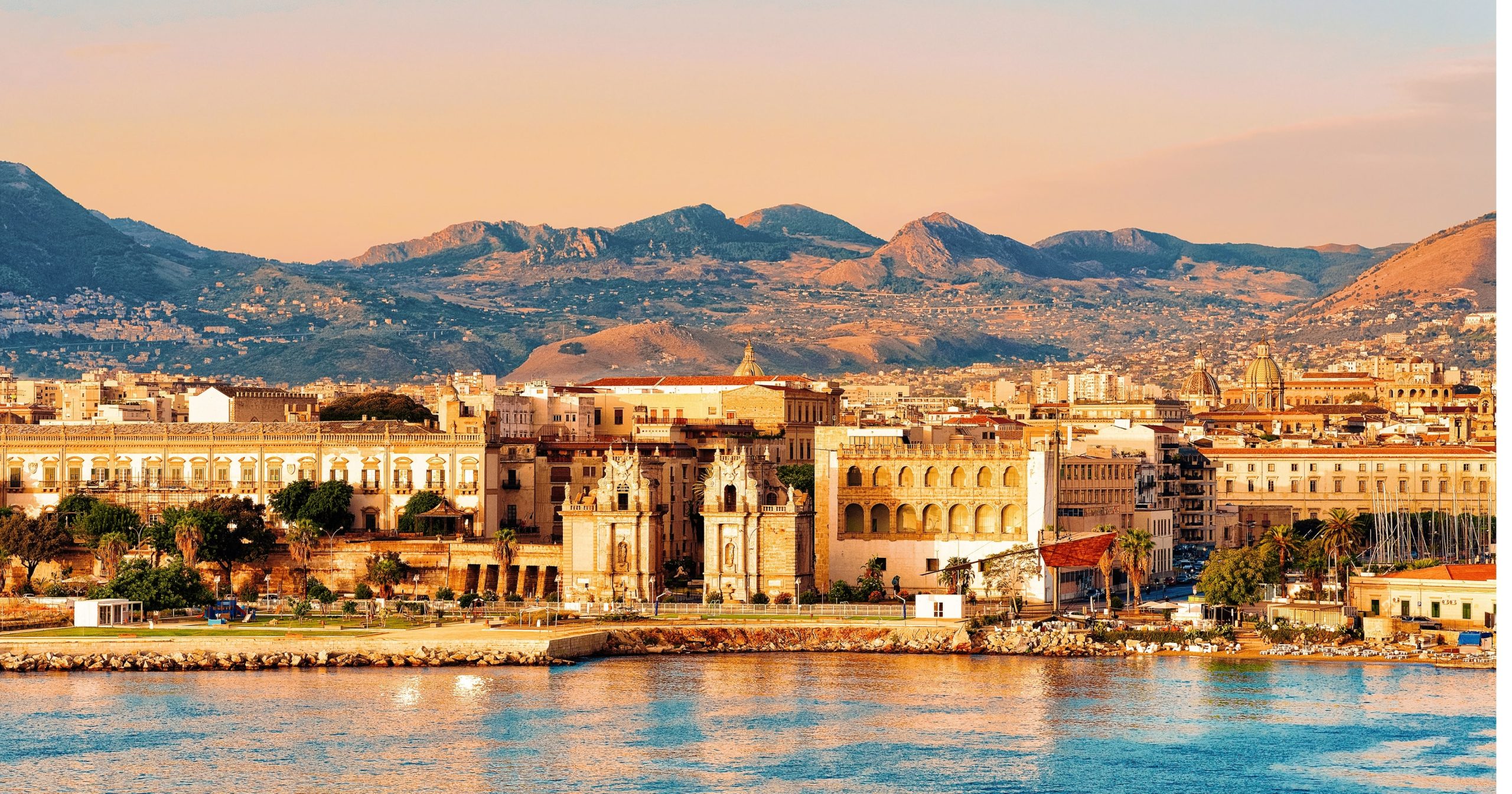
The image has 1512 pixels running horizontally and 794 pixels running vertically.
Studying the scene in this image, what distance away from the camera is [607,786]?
50656mm

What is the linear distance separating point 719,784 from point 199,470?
4508 centimetres

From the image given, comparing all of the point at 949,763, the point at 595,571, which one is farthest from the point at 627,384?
the point at 949,763

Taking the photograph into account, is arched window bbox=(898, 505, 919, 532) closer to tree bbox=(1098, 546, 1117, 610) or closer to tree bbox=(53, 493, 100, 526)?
tree bbox=(1098, 546, 1117, 610)

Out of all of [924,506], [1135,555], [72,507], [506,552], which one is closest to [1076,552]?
[1135,555]

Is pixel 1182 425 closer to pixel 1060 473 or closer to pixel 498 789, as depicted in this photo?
pixel 1060 473

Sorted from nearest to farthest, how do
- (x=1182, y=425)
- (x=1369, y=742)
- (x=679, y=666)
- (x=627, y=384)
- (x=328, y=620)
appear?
1. (x=1369, y=742)
2. (x=679, y=666)
3. (x=328, y=620)
4. (x=627, y=384)
5. (x=1182, y=425)

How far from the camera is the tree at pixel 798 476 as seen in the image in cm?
9244

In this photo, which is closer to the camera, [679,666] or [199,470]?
[679,666]

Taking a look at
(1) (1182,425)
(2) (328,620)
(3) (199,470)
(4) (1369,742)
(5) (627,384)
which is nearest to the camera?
(4) (1369,742)

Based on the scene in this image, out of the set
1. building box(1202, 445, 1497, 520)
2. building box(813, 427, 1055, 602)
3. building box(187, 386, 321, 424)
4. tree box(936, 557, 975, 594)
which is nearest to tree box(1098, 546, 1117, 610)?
building box(813, 427, 1055, 602)

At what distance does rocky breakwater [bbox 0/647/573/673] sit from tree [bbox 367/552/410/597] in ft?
43.1

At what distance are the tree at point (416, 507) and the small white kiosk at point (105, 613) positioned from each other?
44.0 ft

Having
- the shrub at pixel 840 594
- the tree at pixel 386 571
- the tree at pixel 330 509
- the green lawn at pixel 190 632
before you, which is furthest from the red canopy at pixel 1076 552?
the tree at pixel 330 509

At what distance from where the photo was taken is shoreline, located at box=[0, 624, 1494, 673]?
67875mm
